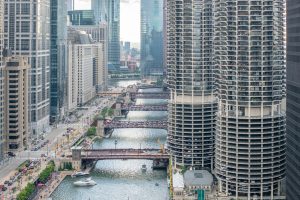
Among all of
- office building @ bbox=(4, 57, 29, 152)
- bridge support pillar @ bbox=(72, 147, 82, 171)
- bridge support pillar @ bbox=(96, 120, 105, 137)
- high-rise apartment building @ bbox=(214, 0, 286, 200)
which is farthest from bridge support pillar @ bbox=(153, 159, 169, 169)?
bridge support pillar @ bbox=(96, 120, 105, 137)

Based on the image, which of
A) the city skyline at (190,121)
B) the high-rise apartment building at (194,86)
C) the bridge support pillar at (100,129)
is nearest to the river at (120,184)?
the city skyline at (190,121)

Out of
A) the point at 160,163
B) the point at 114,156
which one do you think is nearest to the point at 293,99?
the point at 160,163

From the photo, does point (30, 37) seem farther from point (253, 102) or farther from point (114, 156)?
point (253, 102)

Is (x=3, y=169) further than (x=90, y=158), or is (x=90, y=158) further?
(x=90, y=158)

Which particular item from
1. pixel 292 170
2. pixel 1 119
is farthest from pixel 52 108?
pixel 292 170

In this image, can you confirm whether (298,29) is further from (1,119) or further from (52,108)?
(52,108)

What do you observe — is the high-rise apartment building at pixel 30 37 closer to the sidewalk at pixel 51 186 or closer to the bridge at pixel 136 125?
the bridge at pixel 136 125
